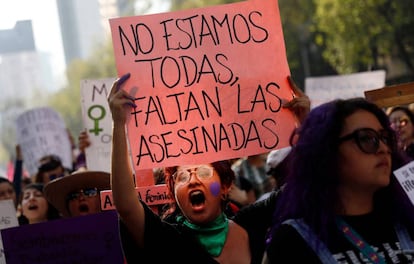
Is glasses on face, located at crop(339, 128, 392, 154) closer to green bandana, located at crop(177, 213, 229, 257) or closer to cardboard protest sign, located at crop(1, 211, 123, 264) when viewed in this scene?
green bandana, located at crop(177, 213, 229, 257)

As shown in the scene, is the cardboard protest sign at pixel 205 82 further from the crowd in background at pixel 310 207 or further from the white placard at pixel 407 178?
the white placard at pixel 407 178

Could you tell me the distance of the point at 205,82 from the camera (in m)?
4.12

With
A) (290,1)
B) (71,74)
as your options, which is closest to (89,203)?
(290,1)

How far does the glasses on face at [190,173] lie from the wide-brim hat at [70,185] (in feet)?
3.95

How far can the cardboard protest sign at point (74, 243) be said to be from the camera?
4.24m

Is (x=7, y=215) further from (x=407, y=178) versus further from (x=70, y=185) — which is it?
(x=407, y=178)

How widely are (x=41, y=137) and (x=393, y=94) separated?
283 inches

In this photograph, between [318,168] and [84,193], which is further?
[84,193]

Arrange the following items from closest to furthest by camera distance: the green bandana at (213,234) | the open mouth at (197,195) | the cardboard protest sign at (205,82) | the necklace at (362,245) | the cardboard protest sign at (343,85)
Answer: the necklace at (362,245), the green bandana at (213,234), the open mouth at (197,195), the cardboard protest sign at (205,82), the cardboard protest sign at (343,85)

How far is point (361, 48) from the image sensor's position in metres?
27.4

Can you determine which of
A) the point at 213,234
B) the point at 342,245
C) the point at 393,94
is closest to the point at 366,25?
the point at 393,94

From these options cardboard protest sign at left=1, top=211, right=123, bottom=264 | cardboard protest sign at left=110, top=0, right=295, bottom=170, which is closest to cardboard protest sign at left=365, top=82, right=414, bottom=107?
cardboard protest sign at left=110, top=0, right=295, bottom=170

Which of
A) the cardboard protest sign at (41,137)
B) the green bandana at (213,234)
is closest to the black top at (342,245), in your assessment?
the green bandana at (213,234)

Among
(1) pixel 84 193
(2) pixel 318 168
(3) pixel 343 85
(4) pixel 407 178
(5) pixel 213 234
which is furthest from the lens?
(3) pixel 343 85
